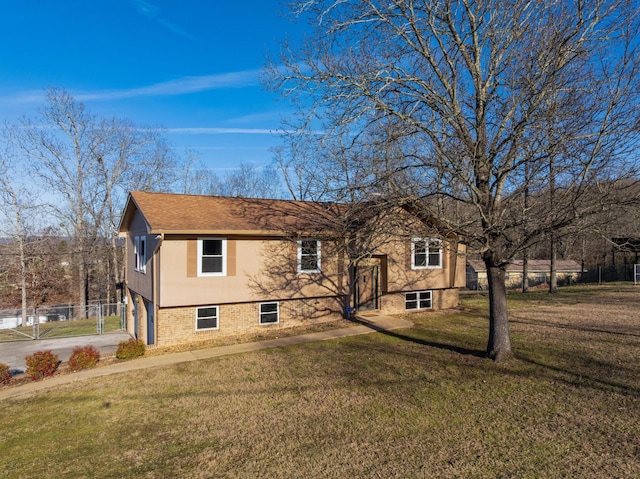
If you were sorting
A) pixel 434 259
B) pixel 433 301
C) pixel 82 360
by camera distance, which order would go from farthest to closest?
pixel 433 301
pixel 434 259
pixel 82 360

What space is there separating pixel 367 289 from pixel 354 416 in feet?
31.7

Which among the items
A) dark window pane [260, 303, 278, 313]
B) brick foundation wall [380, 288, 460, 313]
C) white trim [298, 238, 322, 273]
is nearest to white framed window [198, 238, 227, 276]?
dark window pane [260, 303, 278, 313]

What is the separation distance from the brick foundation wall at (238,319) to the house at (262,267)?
0.11ft

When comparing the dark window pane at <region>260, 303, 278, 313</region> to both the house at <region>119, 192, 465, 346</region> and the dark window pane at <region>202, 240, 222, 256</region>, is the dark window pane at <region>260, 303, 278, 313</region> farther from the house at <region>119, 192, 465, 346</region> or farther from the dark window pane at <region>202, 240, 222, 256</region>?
the dark window pane at <region>202, 240, 222, 256</region>

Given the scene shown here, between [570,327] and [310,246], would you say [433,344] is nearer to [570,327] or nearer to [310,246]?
[570,327]

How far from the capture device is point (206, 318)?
13180 mm

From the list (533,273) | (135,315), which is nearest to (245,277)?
(135,315)

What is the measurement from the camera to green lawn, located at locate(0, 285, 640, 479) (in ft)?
16.9

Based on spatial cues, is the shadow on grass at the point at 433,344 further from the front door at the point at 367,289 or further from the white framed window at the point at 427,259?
the white framed window at the point at 427,259

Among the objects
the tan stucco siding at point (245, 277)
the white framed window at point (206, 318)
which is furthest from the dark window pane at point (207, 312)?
the tan stucco siding at point (245, 277)

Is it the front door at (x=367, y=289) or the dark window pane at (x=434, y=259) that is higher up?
the dark window pane at (x=434, y=259)

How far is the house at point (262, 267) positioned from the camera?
1234 centimetres

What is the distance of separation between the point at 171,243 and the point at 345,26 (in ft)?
26.6

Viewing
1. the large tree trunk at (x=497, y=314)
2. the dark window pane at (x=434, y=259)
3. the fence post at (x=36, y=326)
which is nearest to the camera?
the large tree trunk at (x=497, y=314)
